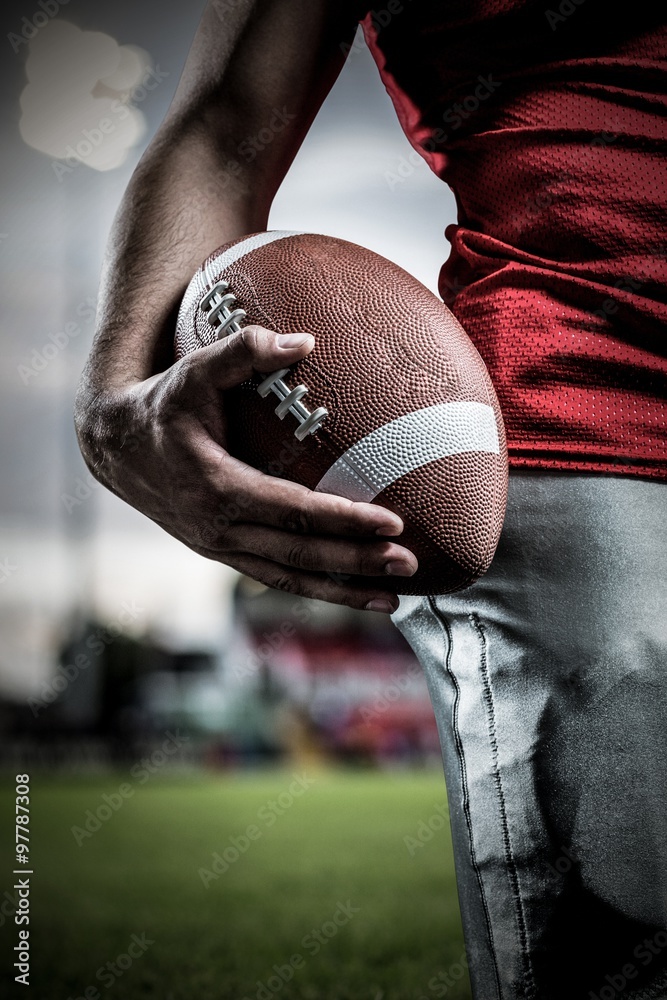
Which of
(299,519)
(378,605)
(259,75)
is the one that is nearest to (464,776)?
(378,605)

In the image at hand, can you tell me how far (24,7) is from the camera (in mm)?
4547

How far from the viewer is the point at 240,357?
27.8 inches

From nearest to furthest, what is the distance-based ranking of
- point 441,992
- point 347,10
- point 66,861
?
point 347,10 < point 441,992 < point 66,861

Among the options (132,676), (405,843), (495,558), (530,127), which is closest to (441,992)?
(495,558)

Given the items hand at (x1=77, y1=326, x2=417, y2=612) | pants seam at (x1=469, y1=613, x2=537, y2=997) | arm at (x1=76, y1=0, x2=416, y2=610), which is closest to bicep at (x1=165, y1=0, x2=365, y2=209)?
arm at (x1=76, y1=0, x2=416, y2=610)

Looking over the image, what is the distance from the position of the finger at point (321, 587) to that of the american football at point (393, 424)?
3 cm

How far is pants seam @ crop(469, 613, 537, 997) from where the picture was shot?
77 centimetres

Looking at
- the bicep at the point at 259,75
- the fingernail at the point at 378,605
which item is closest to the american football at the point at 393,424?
the fingernail at the point at 378,605

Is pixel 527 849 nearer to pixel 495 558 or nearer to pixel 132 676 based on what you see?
pixel 495 558

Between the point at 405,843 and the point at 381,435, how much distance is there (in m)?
4.56

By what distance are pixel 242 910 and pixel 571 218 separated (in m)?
2.91

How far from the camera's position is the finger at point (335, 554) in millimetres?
715

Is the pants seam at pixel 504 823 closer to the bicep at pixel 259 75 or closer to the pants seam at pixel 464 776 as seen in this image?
the pants seam at pixel 464 776

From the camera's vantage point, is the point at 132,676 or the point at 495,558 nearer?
the point at 495,558
